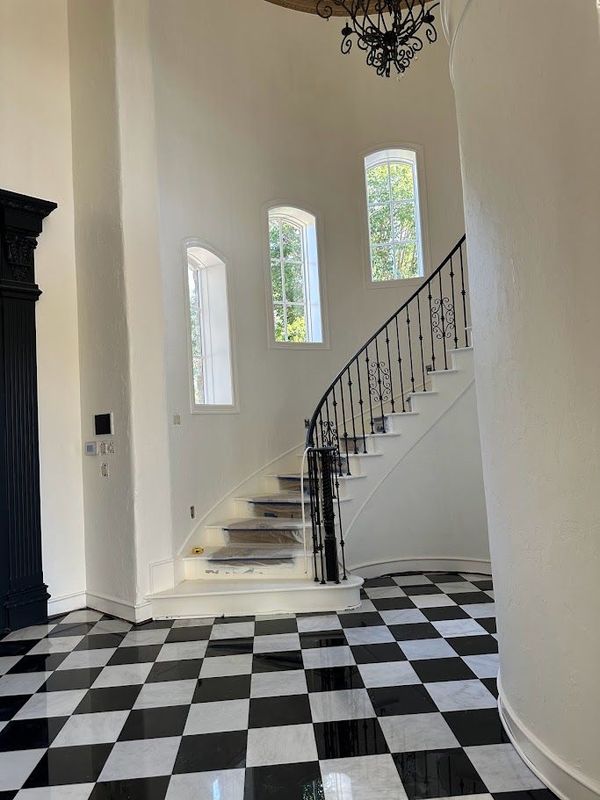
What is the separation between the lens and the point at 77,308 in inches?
199

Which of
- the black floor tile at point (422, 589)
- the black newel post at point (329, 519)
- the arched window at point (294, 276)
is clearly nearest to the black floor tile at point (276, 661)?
the black newel post at point (329, 519)

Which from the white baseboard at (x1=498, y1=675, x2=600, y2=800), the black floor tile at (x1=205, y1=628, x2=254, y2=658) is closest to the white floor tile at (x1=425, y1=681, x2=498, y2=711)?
the white baseboard at (x1=498, y1=675, x2=600, y2=800)

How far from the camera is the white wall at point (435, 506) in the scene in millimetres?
5383

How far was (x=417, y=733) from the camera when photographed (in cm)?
261

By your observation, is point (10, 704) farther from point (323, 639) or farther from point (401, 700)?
point (401, 700)

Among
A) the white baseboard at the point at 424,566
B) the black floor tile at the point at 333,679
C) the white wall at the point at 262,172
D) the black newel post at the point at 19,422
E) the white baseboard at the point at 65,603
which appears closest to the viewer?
the black floor tile at the point at 333,679

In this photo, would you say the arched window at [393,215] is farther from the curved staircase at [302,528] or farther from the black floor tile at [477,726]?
the black floor tile at [477,726]

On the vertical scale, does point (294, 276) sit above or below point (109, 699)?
above

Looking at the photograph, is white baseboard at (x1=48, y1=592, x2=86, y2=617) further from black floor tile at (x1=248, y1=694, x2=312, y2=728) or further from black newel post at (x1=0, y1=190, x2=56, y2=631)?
black floor tile at (x1=248, y1=694, x2=312, y2=728)

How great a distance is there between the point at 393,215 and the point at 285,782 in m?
6.99

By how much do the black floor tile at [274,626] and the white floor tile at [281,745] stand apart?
1315 millimetres

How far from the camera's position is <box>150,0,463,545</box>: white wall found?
5.51 m

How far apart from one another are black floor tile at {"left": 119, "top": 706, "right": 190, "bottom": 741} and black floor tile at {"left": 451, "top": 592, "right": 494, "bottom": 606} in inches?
96.4

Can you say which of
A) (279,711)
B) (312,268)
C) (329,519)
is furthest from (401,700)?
(312,268)
